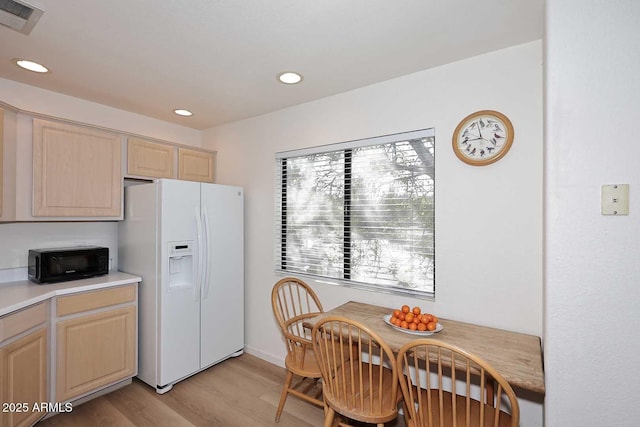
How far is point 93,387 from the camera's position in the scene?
7.63ft

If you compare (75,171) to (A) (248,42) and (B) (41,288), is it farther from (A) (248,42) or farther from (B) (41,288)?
(A) (248,42)

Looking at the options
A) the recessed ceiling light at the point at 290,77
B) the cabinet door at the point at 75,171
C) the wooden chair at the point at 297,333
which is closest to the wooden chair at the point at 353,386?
the wooden chair at the point at 297,333

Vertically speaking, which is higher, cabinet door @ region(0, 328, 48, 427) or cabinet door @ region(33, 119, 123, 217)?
cabinet door @ region(33, 119, 123, 217)

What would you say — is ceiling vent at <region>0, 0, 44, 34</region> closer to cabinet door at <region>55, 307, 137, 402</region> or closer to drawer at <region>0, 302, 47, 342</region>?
drawer at <region>0, 302, 47, 342</region>

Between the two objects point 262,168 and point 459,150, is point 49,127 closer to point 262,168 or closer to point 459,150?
point 262,168

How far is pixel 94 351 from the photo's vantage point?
2336 mm

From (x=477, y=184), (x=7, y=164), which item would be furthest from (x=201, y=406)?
(x=477, y=184)

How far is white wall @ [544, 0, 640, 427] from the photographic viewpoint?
41.6 inches

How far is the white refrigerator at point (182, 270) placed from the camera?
250 cm

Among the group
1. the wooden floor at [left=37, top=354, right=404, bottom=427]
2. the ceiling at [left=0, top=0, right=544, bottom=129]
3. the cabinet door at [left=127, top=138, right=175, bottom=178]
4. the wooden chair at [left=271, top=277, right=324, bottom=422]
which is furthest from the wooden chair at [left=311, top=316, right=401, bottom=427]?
the cabinet door at [left=127, top=138, right=175, bottom=178]

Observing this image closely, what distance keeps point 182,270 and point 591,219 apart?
9.10 ft

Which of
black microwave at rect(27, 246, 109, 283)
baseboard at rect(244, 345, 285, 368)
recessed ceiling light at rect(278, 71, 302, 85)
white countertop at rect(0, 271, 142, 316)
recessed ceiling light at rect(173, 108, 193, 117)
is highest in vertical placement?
recessed ceiling light at rect(278, 71, 302, 85)

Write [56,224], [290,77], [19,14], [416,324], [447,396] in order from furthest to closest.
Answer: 1. [56,224]
2. [290,77]
3. [416,324]
4. [447,396]
5. [19,14]

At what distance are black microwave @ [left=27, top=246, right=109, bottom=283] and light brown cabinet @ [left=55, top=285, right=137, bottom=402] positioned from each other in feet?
0.92
